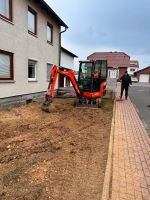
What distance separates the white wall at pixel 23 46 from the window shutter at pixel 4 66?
346 mm

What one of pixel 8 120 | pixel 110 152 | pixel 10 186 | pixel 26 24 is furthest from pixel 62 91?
pixel 10 186

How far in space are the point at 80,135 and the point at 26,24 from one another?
7.50 meters

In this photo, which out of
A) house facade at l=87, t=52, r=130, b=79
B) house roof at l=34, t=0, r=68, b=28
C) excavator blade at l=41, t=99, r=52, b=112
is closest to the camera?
excavator blade at l=41, t=99, r=52, b=112

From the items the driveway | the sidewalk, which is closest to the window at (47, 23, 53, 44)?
the driveway

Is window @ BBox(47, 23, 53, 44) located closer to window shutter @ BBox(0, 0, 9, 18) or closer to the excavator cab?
the excavator cab

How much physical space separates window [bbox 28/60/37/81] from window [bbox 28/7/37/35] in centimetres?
179

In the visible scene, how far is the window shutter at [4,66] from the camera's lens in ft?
29.1

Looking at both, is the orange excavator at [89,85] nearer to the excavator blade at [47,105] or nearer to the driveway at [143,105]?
the excavator blade at [47,105]

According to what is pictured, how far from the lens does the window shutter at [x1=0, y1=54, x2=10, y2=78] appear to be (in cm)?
887

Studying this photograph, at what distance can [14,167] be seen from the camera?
383cm

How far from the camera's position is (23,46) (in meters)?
10.5

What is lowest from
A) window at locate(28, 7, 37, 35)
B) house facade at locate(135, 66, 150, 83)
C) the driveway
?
the driveway

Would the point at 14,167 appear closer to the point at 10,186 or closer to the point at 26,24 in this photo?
the point at 10,186

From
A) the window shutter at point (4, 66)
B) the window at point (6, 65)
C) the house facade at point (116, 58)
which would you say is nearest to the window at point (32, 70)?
the window at point (6, 65)
